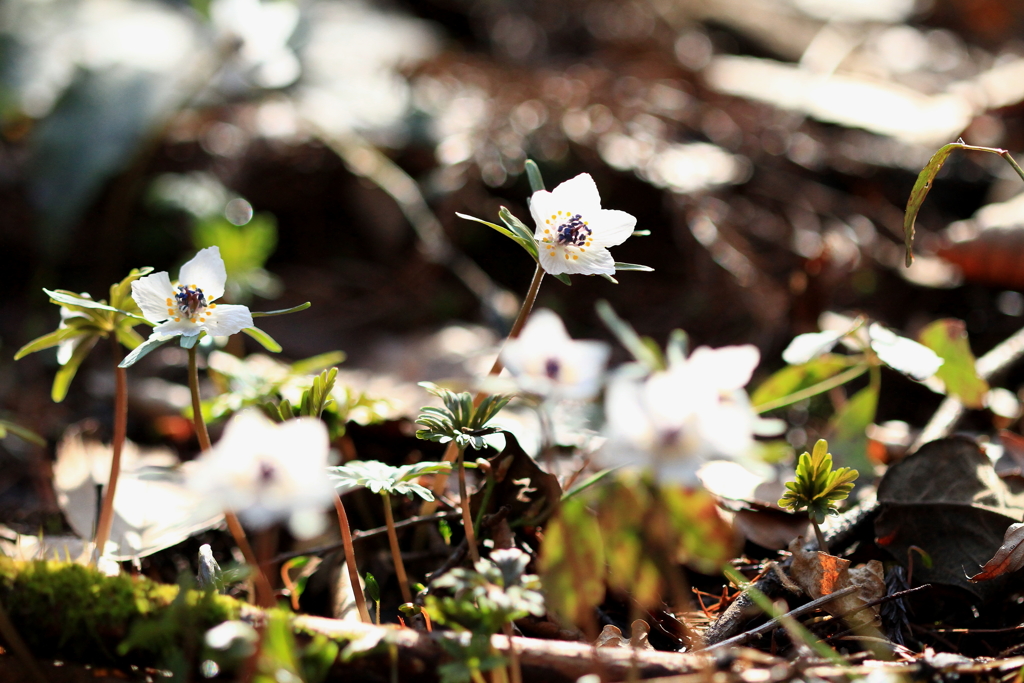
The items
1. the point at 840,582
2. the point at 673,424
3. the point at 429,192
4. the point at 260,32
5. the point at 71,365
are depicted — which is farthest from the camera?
the point at 260,32

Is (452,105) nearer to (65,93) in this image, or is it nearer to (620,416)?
(65,93)

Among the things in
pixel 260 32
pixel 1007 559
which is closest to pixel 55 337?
pixel 1007 559

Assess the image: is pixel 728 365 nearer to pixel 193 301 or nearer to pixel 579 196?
pixel 579 196

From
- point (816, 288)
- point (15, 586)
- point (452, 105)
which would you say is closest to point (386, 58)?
point (452, 105)

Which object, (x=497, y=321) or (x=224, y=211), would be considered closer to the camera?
(x=497, y=321)

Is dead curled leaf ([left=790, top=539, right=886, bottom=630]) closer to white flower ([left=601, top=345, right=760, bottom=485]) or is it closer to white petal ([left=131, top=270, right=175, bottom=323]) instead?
white flower ([left=601, top=345, right=760, bottom=485])
